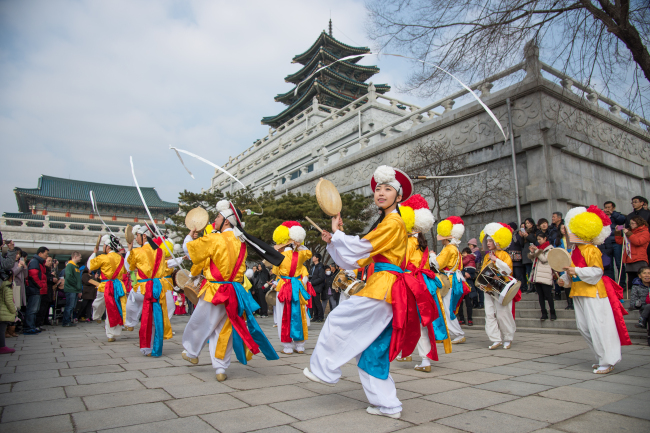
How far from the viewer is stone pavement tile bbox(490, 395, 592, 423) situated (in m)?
2.62

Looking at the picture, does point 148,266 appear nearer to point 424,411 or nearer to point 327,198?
point 327,198

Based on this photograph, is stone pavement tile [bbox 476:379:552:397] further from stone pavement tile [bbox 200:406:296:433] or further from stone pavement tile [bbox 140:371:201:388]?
stone pavement tile [bbox 140:371:201:388]

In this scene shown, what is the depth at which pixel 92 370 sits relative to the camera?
430 centimetres

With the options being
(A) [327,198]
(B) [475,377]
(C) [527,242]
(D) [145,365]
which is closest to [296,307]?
(D) [145,365]

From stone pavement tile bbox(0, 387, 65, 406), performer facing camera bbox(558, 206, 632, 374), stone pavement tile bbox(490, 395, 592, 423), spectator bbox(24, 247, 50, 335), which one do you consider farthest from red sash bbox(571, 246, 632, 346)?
spectator bbox(24, 247, 50, 335)

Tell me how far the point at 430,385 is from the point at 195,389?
2.16m

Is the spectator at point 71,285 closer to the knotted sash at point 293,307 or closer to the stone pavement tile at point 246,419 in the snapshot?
the knotted sash at point 293,307

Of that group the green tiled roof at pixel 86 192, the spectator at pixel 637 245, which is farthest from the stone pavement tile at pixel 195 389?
the green tiled roof at pixel 86 192

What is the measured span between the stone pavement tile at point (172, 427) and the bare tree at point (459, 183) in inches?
354

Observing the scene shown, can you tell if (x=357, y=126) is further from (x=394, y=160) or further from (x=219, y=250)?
(x=219, y=250)

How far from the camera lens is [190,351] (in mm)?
4152

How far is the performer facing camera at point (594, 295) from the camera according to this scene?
394 cm

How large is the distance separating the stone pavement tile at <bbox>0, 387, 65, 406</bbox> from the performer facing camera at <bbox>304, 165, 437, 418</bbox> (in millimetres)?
2199

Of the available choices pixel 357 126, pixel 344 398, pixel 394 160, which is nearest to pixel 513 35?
pixel 344 398
